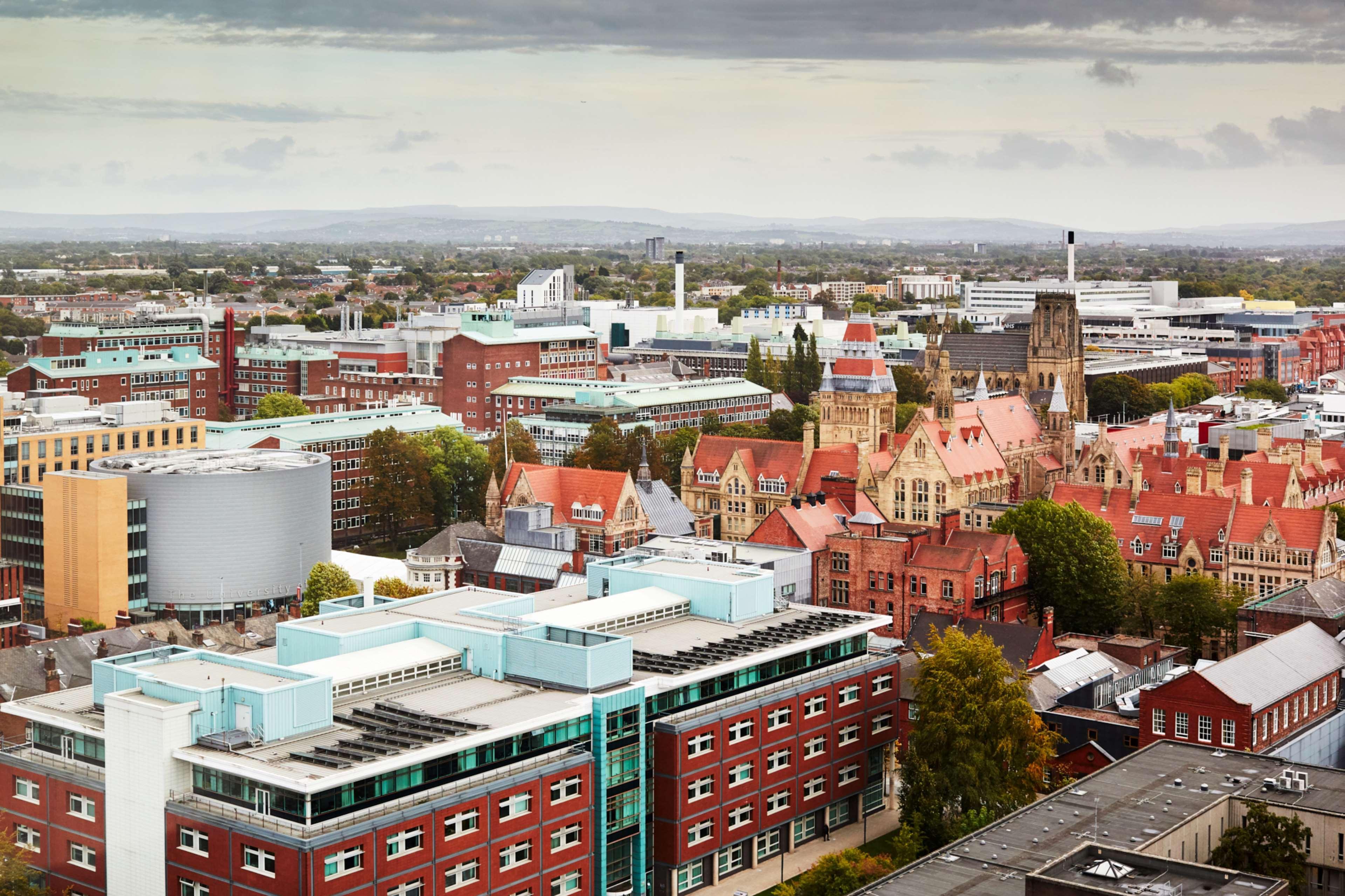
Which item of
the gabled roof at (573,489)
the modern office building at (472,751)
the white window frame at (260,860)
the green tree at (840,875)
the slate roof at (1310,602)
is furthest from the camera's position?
the gabled roof at (573,489)

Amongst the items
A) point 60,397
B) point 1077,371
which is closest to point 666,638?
point 60,397

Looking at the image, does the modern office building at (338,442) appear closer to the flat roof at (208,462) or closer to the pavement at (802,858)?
the flat roof at (208,462)

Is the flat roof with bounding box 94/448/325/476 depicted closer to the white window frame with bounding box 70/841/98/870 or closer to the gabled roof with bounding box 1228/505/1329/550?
the white window frame with bounding box 70/841/98/870

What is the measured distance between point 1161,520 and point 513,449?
65.4 meters

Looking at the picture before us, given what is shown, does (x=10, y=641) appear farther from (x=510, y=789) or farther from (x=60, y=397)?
(x=510, y=789)

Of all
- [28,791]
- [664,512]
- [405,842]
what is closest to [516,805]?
[405,842]

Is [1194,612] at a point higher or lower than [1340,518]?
lower

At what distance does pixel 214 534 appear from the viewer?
410 ft

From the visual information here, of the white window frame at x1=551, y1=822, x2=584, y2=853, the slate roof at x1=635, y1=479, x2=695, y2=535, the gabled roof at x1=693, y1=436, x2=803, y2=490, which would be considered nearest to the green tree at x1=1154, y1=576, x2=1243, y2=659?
the gabled roof at x1=693, y1=436, x2=803, y2=490

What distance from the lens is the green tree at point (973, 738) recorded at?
8038cm

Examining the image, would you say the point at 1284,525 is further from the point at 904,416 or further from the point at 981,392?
the point at 904,416

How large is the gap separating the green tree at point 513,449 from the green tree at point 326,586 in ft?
132

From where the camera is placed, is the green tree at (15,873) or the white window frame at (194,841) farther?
the green tree at (15,873)

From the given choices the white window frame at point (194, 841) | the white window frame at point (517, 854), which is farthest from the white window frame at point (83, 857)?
the white window frame at point (517, 854)
